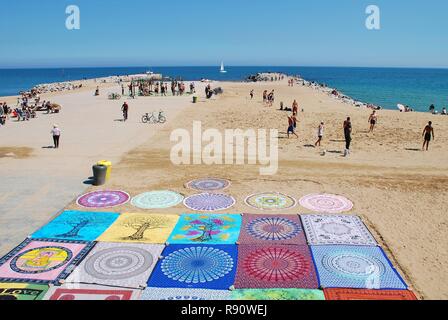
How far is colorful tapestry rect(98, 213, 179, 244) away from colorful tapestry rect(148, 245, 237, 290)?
2.57 ft

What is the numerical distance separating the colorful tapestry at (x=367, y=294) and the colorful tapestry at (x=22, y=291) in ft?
18.2

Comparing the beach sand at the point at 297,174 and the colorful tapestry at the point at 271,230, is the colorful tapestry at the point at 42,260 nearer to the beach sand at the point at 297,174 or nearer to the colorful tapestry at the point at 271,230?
the beach sand at the point at 297,174

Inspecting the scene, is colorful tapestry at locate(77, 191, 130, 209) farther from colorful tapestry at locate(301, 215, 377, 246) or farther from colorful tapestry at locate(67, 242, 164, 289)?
colorful tapestry at locate(301, 215, 377, 246)

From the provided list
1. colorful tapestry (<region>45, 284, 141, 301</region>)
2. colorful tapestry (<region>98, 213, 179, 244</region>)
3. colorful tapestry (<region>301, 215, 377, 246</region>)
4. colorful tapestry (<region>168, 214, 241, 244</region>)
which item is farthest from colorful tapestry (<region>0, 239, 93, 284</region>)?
colorful tapestry (<region>301, 215, 377, 246</region>)

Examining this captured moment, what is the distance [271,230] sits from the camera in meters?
9.88

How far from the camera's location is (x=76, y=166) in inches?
623

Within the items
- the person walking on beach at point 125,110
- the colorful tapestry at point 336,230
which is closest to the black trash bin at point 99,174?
the colorful tapestry at point 336,230

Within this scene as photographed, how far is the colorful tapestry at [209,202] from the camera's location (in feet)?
37.8

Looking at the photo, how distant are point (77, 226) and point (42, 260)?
180 cm

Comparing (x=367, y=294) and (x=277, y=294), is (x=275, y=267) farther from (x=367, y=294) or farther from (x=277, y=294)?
(x=367, y=294)

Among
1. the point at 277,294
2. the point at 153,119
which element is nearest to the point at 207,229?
the point at 277,294

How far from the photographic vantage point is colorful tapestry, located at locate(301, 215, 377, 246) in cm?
926
